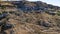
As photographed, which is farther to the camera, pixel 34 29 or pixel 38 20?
pixel 38 20

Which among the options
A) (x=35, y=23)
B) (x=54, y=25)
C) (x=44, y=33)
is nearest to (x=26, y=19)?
(x=35, y=23)

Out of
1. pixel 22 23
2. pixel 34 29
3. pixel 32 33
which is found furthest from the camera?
pixel 22 23

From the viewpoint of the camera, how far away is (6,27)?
822cm

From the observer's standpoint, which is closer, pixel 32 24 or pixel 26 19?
pixel 32 24

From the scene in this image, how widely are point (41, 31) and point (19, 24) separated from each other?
3.95 feet

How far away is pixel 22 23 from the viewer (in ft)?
30.2

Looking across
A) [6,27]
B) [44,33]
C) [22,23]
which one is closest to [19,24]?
[22,23]

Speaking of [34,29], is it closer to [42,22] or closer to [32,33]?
[32,33]

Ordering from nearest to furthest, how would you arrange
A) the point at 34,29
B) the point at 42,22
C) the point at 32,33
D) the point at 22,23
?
the point at 32,33 < the point at 34,29 < the point at 22,23 < the point at 42,22

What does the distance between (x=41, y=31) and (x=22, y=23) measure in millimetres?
1263

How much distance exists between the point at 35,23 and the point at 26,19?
56 centimetres

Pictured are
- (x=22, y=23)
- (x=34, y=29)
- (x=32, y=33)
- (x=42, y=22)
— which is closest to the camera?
(x=32, y=33)

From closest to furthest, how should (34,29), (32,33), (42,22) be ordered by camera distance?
(32,33) < (34,29) < (42,22)

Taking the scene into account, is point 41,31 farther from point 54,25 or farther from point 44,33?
point 54,25
